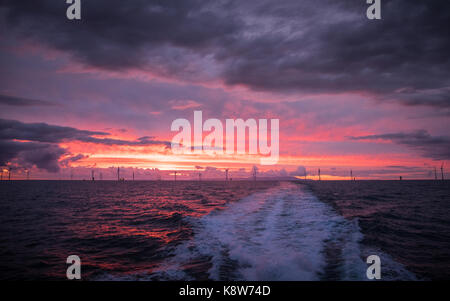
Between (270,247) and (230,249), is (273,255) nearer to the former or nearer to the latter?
(270,247)

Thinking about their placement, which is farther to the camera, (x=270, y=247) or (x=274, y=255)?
(x=270, y=247)

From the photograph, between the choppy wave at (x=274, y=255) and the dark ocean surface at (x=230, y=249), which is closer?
the choppy wave at (x=274, y=255)

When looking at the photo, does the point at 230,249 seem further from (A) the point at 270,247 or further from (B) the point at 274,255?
(B) the point at 274,255

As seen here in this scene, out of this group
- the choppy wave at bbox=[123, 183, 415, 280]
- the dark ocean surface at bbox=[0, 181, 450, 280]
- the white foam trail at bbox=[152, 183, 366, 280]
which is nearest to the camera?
the choppy wave at bbox=[123, 183, 415, 280]

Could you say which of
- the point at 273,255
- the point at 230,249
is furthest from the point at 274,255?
the point at 230,249

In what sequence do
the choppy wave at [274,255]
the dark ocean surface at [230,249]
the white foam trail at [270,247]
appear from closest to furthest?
the choppy wave at [274,255] < the white foam trail at [270,247] < the dark ocean surface at [230,249]

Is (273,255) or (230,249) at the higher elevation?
(273,255)

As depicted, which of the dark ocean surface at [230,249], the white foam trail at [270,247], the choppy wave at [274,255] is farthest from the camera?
the dark ocean surface at [230,249]

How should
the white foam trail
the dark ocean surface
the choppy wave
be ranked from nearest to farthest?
the choppy wave
the white foam trail
the dark ocean surface

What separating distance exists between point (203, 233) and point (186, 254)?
13.9 ft

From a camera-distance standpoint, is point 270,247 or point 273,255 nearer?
point 273,255

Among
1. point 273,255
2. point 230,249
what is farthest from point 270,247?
point 230,249
